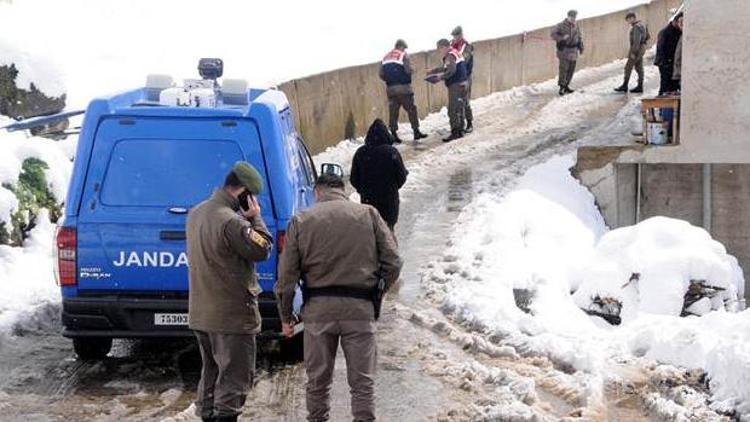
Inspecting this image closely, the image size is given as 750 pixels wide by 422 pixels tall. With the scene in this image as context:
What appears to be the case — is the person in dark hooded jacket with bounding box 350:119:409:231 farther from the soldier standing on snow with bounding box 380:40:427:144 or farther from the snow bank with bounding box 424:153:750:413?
the soldier standing on snow with bounding box 380:40:427:144

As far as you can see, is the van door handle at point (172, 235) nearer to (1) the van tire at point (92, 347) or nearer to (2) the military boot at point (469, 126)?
(1) the van tire at point (92, 347)

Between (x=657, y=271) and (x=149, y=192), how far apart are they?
5.14m

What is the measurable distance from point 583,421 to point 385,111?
14.0 meters

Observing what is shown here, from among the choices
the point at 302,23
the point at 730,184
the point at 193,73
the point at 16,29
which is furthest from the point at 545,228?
the point at 302,23

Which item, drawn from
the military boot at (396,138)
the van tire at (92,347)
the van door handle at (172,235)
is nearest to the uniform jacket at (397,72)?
the military boot at (396,138)

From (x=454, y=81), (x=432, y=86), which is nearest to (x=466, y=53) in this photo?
(x=454, y=81)

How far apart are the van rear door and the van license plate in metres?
0.19

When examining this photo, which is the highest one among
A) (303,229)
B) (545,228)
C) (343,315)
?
(303,229)

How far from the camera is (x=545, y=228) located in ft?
42.4

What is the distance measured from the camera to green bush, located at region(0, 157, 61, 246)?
11367 mm

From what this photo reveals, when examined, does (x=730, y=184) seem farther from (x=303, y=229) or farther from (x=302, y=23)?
(x=302, y=23)

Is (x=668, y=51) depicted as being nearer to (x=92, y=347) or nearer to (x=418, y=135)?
(x=418, y=135)

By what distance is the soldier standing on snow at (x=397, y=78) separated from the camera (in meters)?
18.2

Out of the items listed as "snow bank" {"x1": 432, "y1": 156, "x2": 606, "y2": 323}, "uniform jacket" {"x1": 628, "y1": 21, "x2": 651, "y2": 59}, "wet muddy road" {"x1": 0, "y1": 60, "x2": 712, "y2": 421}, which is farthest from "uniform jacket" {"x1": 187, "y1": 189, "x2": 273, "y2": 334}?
"uniform jacket" {"x1": 628, "y1": 21, "x2": 651, "y2": 59}
